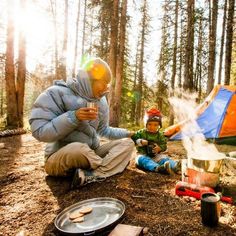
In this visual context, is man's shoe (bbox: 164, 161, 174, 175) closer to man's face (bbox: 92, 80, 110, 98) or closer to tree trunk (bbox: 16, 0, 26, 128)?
man's face (bbox: 92, 80, 110, 98)

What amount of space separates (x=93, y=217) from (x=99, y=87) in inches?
61.9

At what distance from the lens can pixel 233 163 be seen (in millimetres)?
3393

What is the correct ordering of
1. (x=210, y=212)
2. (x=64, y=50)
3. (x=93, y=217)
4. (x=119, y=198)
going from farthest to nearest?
(x=64, y=50)
(x=119, y=198)
(x=93, y=217)
(x=210, y=212)

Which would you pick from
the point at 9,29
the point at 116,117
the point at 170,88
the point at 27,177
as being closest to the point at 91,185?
the point at 27,177

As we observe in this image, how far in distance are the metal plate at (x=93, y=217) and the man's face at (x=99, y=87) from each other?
1.34 m

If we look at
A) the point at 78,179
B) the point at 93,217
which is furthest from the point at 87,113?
the point at 93,217

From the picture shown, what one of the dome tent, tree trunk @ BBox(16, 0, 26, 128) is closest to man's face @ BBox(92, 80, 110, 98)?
the dome tent

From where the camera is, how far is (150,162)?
13.6ft

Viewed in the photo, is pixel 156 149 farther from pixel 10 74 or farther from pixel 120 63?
pixel 10 74

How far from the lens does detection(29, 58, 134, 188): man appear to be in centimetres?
310

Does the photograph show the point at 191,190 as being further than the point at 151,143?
No

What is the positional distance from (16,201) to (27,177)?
849 millimetres

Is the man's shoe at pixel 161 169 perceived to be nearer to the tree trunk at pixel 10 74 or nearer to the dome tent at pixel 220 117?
the dome tent at pixel 220 117

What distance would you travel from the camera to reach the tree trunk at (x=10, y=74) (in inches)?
388
